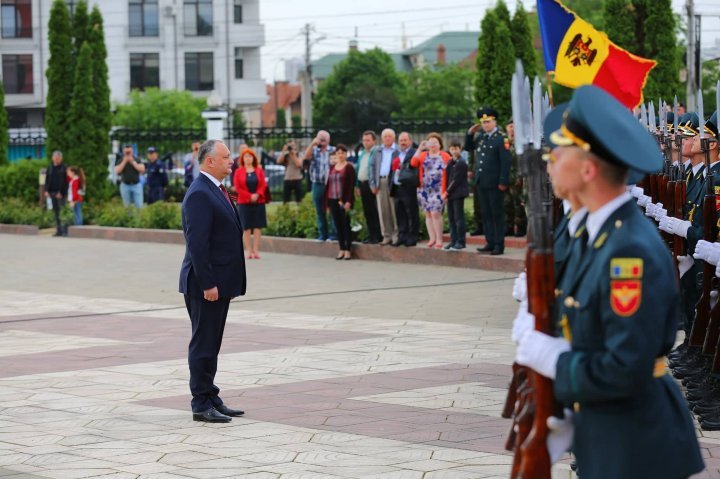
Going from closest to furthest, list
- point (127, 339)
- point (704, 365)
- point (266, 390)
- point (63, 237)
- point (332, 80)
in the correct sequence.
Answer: point (704, 365), point (266, 390), point (127, 339), point (63, 237), point (332, 80)

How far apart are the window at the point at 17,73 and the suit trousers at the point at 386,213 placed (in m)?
50.2

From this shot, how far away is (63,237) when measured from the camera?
26812 millimetres

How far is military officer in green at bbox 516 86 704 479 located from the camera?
3.75 metres

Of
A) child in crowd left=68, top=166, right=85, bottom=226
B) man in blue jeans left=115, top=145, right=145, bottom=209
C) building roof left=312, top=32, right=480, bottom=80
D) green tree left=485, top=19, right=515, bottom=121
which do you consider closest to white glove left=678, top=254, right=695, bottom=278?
green tree left=485, top=19, right=515, bottom=121

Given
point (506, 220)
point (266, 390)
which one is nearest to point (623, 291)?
point (266, 390)

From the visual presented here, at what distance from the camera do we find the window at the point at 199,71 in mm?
69562

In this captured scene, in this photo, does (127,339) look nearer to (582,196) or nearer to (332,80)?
(582,196)

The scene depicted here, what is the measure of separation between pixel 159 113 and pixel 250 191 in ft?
134

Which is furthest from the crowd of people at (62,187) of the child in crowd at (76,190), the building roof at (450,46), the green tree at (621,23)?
the building roof at (450,46)

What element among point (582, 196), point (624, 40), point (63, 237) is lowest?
point (63, 237)

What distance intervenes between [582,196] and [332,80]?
285ft

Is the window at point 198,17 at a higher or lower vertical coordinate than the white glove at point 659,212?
higher

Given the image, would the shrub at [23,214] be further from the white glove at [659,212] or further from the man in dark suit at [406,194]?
the white glove at [659,212]

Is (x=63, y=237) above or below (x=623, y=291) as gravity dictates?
below
